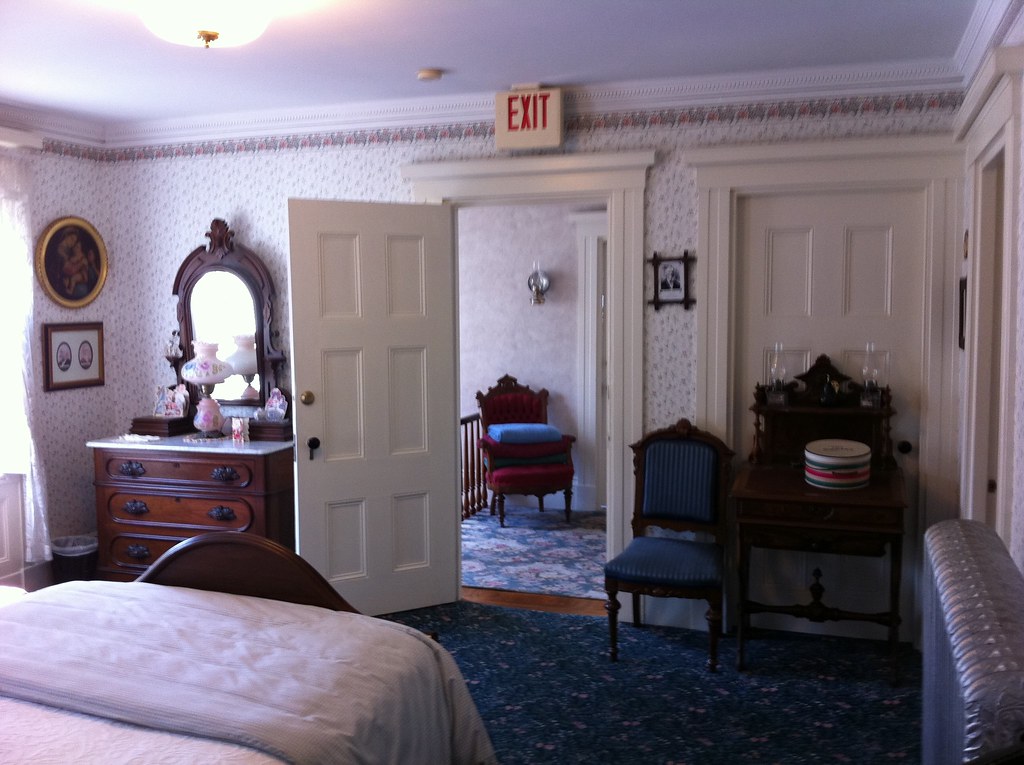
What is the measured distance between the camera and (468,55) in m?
3.79

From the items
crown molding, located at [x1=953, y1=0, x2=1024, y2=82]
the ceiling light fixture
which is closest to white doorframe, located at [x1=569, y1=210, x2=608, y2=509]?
crown molding, located at [x1=953, y1=0, x2=1024, y2=82]

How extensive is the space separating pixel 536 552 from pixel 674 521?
5.85 ft

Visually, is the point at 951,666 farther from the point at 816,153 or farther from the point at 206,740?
the point at 816,153

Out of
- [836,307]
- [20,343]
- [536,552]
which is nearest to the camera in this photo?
[836,307]

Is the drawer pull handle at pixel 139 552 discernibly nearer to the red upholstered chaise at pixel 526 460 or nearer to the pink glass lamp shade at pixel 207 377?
the pink glass lamp shade at pixel 207 377

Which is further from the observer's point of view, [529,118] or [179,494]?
[179,494]

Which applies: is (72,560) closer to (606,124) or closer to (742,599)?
(742,599)

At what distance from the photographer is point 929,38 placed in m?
3.59

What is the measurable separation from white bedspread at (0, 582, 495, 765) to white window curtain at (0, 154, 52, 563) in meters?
2.26

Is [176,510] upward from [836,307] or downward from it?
downward

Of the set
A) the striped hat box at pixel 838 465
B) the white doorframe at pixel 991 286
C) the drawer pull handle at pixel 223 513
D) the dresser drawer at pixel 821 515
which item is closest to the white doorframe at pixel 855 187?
the white doorframe at pixel 991 286

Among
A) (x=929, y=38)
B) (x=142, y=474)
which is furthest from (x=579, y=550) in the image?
(x=929, y=38)

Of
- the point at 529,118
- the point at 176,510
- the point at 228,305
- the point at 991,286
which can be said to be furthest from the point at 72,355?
the point at 991,286

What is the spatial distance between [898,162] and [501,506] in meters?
3.71
